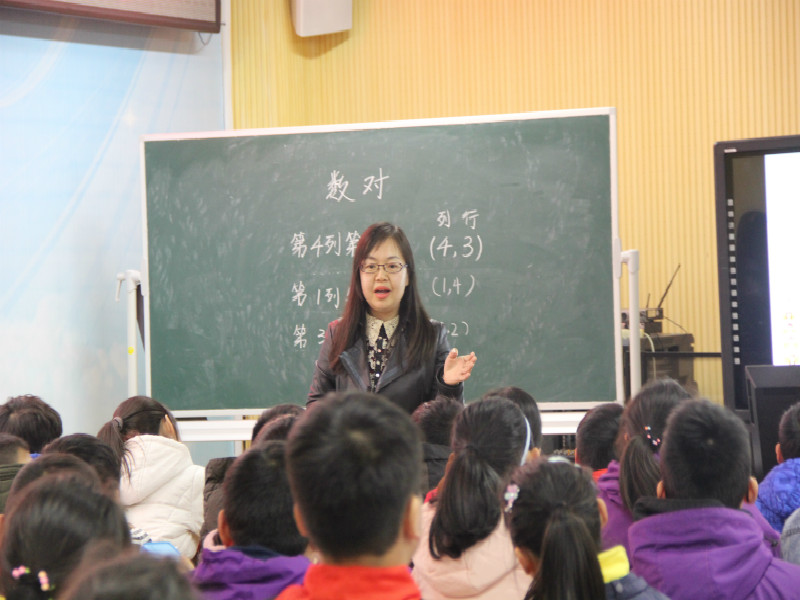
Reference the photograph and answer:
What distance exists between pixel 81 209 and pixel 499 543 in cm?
342

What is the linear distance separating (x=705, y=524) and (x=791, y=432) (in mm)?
893

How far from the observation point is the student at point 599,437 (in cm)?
245

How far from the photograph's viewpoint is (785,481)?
7.44 ft

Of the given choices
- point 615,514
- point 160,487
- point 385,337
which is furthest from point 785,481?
point 160,487

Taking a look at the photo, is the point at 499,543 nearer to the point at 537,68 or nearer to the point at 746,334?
the point at 746,334

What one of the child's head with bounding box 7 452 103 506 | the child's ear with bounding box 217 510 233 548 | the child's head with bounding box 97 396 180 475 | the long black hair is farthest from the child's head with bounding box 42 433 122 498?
the long black hair

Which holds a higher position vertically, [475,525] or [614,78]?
[614,78]

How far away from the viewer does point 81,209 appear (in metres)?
4.54

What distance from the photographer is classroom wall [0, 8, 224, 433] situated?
429cm

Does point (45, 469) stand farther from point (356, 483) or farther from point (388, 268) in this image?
point (388, 268)

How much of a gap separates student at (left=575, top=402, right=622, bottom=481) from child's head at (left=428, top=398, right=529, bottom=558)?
20.9 inches

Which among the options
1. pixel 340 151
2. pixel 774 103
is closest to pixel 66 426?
pixel 340 151

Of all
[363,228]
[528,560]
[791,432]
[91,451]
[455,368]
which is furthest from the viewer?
[363,228]

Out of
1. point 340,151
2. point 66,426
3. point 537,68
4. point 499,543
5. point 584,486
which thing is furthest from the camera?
point 537,68
